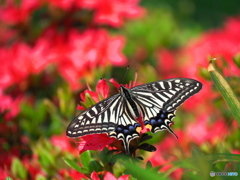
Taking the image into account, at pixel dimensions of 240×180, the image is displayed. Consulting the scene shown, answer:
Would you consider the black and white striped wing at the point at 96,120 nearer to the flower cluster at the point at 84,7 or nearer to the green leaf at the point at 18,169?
the green leaf at the point at 18,169

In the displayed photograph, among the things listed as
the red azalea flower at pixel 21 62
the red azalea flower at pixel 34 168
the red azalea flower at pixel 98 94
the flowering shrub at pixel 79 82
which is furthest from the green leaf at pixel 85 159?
the red azalea flower at pixel 21 62

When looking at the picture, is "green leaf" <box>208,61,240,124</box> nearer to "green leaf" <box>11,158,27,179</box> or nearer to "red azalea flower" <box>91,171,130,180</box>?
"red azalea flower" <box>91,171,130,180</box>

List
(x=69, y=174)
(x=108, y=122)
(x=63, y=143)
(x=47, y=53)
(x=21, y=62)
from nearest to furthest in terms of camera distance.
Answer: (x=108, y=122) → (x=69, y=174) → (x=63, y=143) → (x=21, y=62) → (x=47, y=53)

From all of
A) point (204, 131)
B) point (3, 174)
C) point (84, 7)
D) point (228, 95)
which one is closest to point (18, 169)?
point (3, 174)

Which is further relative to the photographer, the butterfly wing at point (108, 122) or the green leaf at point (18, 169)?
the green leaf at point (18, 169)

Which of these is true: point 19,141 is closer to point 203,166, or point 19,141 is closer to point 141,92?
point 141,92

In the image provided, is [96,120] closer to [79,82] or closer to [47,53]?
[79,82]

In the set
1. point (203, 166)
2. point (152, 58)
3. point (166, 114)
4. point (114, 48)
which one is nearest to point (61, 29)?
point (114, 48)
